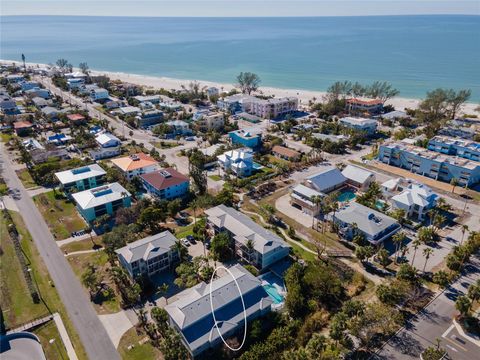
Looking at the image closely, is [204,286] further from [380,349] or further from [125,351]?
[380,349]

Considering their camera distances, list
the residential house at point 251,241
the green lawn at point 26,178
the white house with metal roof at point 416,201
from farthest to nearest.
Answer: the green lawn at point 26,178
the white house with metal roof at point 416,201
the residential house at point 251,241

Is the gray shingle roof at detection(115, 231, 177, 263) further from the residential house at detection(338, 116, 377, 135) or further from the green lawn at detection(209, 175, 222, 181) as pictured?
the residential house at detection(338, 116, 377, 135)

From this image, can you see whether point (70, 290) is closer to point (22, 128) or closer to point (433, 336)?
point (433, 336)

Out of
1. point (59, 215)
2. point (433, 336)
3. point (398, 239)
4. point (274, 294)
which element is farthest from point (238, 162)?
point (433, 336)

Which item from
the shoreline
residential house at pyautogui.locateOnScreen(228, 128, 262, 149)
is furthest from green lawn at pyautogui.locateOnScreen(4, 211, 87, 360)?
the shoreline

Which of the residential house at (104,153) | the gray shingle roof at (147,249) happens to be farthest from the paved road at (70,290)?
the residential house at (104,153)

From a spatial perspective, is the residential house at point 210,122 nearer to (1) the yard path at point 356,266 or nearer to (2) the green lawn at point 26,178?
(2) the green lawn at point 26,178
